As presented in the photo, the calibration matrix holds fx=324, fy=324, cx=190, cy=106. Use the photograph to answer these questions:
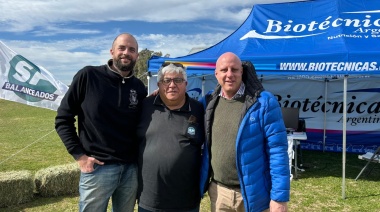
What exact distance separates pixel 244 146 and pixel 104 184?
102 centimetres

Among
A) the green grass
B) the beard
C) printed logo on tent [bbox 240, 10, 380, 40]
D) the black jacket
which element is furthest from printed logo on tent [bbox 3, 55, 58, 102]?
printed logo on tent [bbox 240, 10, 380, 40]

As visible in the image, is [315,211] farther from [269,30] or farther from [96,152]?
[269,30]

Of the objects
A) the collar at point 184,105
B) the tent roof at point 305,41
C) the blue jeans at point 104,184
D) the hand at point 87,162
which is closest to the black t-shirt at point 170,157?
the collar at point 184,105

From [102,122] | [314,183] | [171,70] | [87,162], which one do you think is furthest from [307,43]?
[87,162]

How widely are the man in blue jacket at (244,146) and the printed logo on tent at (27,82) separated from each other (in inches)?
129

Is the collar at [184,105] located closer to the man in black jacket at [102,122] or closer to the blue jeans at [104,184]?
the man in black jacket at [102,122]

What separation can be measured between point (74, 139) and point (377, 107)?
26.0 feet

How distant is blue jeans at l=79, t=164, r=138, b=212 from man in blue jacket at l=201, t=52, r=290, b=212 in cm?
54

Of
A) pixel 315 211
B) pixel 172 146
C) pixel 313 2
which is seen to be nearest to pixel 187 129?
pixel 172 146

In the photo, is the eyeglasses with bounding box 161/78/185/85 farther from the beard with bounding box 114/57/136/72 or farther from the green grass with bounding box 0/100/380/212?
the green grass with bounding box 0/100/380/212

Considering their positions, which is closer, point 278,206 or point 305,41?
point 278,206

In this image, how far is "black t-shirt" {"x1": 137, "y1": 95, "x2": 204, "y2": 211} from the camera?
7.16 ft

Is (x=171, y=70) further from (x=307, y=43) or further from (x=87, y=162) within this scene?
(x=307, y=43)

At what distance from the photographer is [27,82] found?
4.70m
